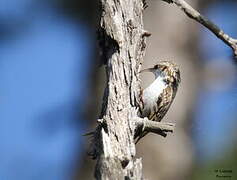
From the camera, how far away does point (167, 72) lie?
4.15 m

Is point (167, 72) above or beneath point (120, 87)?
above

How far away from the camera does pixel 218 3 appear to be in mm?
4910

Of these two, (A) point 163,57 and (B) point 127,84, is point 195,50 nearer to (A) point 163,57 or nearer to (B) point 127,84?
(A) point 163,57

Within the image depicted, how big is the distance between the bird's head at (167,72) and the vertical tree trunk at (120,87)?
1.25 meters

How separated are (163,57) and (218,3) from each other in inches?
33.3

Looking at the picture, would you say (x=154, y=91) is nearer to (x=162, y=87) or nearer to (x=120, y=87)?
(x=162, y=87)

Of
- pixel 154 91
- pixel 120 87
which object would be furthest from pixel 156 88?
pixel 120 87

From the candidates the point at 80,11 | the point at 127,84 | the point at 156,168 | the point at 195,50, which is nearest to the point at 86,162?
the point at 156,168

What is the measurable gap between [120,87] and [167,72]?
1.48 meters

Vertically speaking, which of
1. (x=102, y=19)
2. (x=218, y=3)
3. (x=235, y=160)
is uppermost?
(x=218, y=3)

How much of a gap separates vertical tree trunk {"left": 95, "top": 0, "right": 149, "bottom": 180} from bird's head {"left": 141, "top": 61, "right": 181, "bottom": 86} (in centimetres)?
125

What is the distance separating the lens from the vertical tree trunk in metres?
2.53

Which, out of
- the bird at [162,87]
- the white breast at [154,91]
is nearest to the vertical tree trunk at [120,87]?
the white breast at [154,91]

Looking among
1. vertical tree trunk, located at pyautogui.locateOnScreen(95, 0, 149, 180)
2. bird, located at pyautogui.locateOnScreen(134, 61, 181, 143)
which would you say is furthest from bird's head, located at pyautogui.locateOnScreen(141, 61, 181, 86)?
vertical tree trunk, located at pyautogui.locateOnScreen(95, 0, 149, 180)
